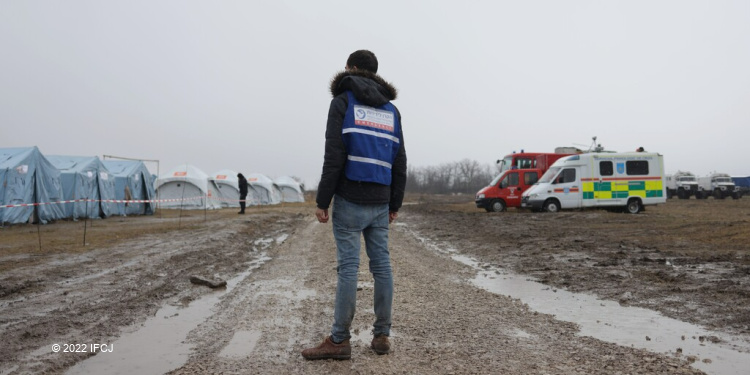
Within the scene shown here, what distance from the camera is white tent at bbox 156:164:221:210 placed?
3272cm

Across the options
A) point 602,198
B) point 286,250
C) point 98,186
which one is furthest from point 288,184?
point 286,250

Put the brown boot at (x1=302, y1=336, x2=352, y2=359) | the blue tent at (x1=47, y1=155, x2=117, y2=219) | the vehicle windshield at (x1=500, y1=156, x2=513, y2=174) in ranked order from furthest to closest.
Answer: the vehicle windshield at (x1=500, y1=156, x2=513, y2=174)
the blue tent at (x1=47, y1=155, x2=117, y2=219)
the brown boot at (x1=302, y1=336, x2=352, y2=359)

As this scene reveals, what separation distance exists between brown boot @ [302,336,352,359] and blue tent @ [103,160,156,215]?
80.8ft

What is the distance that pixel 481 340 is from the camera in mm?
3652

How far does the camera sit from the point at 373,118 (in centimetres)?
333

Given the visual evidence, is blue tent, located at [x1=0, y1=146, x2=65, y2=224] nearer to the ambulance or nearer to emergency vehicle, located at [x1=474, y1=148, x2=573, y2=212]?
emergency vehicle, located at [x1=474, y1=148, x2=573, y2=212]

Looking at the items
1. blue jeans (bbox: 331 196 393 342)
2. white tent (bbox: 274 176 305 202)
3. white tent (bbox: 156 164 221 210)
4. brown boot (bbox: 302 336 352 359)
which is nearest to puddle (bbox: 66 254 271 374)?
brown boot (bbox: 302 336 352 359)

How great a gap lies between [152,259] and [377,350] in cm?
666

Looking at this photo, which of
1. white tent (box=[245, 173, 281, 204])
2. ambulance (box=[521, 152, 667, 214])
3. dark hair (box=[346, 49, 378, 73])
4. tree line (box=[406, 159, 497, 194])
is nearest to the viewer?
dark hair (box=[346, 49, 378, 73])

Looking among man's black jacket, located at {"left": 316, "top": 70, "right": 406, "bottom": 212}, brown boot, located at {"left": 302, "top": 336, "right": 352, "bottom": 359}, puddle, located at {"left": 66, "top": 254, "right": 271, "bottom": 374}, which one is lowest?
puddle, located at {"left": 66, "top": 254, "right": 271, "bottom": 374}

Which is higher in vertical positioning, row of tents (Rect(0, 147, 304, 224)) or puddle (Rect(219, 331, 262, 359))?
row of tents (Rect(0, 147, 304, 224))

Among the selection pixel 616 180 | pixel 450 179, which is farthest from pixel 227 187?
pixel 450 179

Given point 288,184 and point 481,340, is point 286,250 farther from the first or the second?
point 288,184

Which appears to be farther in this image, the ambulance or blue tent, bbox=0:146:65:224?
the ambulance
